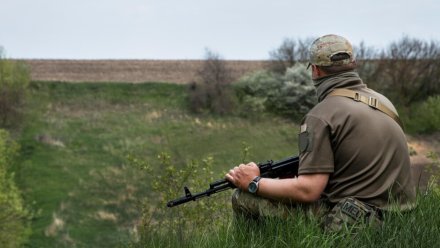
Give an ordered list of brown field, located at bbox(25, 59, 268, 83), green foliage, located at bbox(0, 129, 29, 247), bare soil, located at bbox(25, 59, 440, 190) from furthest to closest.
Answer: brown field, located at bbox(25, 59, 268, 83), bare soil, located at bbox(25, 59, 440, 190), green foliage, located at bbox(0, 129, 29, 247)

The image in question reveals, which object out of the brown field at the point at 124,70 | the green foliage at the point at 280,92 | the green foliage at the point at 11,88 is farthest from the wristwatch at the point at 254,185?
the brown field at the point at 124,70

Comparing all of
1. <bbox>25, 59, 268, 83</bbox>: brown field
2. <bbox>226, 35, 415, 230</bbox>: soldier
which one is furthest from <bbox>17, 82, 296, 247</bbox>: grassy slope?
<bbox>226, 35, 415, 230</bbox>: soldier

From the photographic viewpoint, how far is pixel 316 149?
15.2ft

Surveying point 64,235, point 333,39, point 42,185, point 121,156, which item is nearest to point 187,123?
point 121,156

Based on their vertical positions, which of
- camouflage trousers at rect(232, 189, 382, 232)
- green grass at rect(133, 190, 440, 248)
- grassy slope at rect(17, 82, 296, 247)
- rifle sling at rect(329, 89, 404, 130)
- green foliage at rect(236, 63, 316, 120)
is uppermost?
rifle sling at rect(329, 89, 404, 130)

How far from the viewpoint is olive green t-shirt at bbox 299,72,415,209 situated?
4648mm

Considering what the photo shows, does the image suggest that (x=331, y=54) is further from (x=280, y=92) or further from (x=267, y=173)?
(x=280, y=92)

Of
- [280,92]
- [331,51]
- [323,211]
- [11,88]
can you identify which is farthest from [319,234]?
[280,92]

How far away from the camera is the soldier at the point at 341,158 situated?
183 inches

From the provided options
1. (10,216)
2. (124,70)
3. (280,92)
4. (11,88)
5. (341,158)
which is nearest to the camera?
(341,158)

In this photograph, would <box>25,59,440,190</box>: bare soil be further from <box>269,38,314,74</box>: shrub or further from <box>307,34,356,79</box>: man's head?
<box>307,34,356,79</box>: man's head

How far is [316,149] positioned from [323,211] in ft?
1.84

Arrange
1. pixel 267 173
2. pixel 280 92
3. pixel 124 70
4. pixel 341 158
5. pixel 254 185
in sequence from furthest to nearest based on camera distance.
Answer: pixel 124 70 → pixel 280 92 → pixel 267 173 → pixel 254 185 → pixel 341 158

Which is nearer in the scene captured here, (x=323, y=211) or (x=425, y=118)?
(x=323, y=211)
